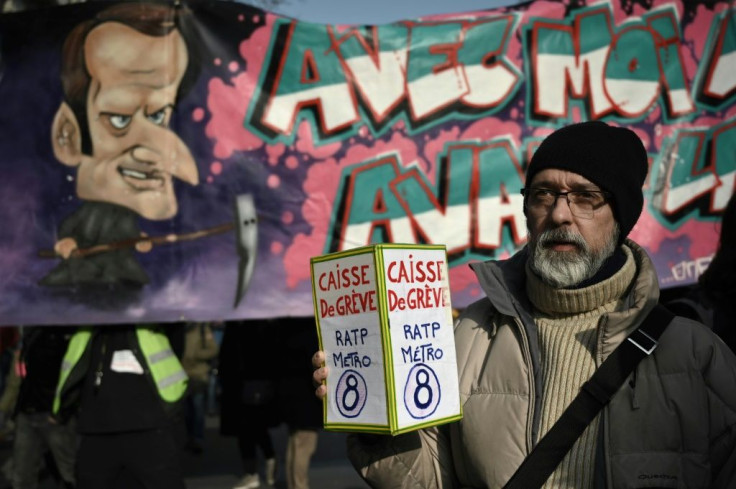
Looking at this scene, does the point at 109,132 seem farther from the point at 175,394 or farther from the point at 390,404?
the point at 390,404

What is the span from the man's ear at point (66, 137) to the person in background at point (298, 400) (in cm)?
240

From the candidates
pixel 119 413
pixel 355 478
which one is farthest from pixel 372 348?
pixel 355 478

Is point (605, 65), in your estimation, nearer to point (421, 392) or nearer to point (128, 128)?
Answer: point (128, 128)

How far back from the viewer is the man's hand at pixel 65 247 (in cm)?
535

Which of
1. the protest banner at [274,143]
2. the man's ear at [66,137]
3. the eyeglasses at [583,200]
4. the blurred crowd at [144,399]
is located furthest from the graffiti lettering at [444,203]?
the eyeglasses at [583,200]

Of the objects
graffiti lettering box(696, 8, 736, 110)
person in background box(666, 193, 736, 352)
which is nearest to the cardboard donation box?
person in background box(666, 193, 736, 352)

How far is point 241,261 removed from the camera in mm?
5488

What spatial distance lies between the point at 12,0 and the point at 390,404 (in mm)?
8813

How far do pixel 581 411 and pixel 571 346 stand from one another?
0.64 feet

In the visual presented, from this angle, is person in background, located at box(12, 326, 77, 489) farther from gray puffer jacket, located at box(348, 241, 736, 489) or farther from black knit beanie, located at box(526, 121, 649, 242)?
black knit beanie, located at box(526, 121, 649, 242)

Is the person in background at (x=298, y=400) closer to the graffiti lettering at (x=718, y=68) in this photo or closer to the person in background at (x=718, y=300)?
the graffiti lettering at (x=718, y=68)

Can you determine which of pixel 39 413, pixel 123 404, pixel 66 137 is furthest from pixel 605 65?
pixel 39 413

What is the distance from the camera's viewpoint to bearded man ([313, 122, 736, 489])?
7.14ft

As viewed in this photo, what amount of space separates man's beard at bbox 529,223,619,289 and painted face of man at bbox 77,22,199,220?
3.44 metres
